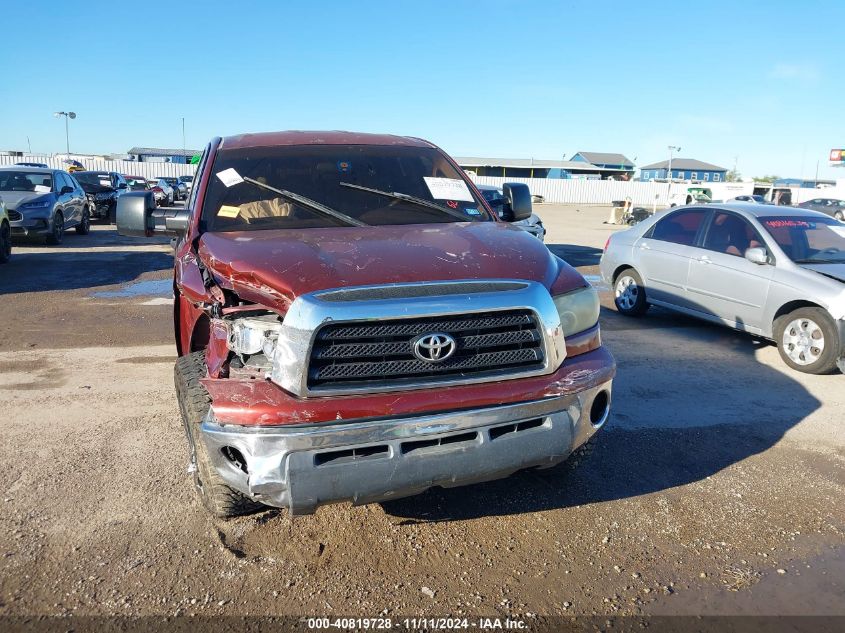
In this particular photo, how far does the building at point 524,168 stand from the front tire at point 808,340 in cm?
7239

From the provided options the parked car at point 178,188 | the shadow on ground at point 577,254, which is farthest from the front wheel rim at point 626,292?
the parked car at point 178,188

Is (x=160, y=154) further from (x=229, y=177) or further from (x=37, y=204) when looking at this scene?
(x=229, y=177)

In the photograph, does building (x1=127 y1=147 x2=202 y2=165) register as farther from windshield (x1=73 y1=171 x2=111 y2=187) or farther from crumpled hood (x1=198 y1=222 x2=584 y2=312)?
crumpled hood (x1=198 y1=222 x2=584 y2=312)

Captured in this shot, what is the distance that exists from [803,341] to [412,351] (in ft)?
16.9

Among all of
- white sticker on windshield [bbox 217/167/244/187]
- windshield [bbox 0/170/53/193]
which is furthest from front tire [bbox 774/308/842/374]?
windshield [bbox 0/170/53/193]

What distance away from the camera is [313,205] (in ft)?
13.1

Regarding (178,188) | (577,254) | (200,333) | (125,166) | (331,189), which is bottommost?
(577,254)

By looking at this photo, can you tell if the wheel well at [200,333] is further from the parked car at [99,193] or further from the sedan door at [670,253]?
the parked car at [99,193]

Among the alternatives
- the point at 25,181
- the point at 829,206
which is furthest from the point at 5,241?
the point at 829,206

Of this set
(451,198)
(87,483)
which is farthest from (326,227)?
(87,483)

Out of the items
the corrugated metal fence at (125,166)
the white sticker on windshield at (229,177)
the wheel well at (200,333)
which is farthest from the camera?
the corrugated metal fence at (125,166)

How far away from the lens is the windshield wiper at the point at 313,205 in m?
3.94

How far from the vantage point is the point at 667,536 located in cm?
330

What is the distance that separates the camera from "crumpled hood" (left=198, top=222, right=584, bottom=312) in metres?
2.87
